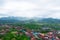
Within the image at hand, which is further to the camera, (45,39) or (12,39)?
(45,39)

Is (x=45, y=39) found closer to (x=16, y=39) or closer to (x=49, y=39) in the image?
(x=49, y=39)

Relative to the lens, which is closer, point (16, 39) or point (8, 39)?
point (8, 39)

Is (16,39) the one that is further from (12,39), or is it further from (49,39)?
(49,39)

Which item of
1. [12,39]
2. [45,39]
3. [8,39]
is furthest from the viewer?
[45,39]

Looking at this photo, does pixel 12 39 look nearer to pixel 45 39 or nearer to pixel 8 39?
pixel 8 39

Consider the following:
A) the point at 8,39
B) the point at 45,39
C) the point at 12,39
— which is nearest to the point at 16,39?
the point at 12,39

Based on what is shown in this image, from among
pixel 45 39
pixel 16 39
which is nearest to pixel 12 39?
pixel 16 39

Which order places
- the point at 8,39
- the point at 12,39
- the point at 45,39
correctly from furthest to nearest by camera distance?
the point at 45,39
the point at 12,39
the point at 8,39

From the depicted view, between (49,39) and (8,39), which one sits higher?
(8,39)
